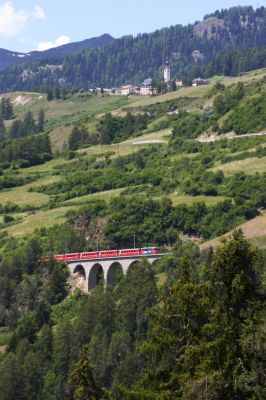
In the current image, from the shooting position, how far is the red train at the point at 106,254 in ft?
360

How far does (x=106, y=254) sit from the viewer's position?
114m

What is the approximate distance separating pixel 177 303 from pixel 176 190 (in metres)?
110

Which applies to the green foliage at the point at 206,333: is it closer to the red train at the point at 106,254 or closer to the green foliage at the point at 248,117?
the red train at the point at 106,254

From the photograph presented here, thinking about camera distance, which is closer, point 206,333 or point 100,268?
point 206,333

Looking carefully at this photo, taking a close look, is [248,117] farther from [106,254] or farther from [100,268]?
[100,268]

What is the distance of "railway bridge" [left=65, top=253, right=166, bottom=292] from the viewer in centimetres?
11056

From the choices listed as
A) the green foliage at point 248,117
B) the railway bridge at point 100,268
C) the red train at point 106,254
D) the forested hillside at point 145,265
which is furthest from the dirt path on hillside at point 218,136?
the railway bridge at point 100,268

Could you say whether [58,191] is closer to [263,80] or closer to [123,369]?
[263,80]

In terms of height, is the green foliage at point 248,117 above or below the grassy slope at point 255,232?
above

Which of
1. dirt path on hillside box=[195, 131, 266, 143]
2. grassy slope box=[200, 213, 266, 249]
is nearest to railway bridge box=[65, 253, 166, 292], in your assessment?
grassy slope box=[200, 213, 266, 249]

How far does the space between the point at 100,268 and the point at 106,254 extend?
1775 millimetres

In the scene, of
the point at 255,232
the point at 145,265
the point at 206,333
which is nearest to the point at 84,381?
the point at 206,333

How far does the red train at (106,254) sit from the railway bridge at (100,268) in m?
0.42

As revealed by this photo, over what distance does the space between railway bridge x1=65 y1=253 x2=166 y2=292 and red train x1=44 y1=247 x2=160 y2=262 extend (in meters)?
0.42
